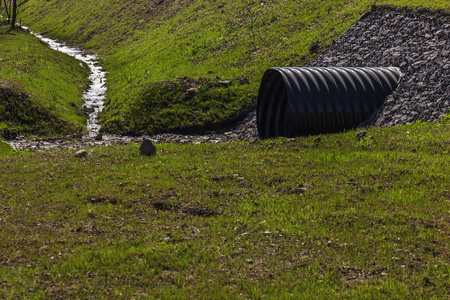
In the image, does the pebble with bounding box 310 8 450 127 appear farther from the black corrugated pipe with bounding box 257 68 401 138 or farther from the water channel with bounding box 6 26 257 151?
the water channel with bounding box 6 26 257 151

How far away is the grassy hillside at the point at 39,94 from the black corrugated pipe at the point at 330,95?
1591cm

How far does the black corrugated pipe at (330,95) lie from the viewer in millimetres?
22094

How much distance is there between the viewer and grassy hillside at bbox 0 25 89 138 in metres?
31.4

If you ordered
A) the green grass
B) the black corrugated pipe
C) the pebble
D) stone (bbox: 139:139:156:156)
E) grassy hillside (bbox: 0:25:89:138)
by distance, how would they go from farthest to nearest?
grassy hillside (bbox: 0:25:89:138) → the black corrugated pipe → the pebble → stone (bbox: 139:139:156:156) → the green grass

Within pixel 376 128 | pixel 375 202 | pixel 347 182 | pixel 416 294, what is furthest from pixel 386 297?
pixel 376 128

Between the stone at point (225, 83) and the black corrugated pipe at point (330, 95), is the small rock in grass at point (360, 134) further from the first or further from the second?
the stone at point (225, 83)

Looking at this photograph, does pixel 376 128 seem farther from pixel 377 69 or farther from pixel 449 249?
pixel 449 249

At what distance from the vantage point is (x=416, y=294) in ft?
27.8

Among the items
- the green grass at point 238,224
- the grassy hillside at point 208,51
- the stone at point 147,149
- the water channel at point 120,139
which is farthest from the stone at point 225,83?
the green grass at point 238,224

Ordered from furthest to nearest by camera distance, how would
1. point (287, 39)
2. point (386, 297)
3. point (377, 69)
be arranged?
point (287, 39) → point (377, 69) → point (386, 297)

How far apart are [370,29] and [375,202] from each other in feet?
72.6

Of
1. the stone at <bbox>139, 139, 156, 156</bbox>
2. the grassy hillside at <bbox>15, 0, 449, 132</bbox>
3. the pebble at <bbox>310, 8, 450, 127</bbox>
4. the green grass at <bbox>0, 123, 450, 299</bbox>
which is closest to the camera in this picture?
the green grass at <bbox>0, 123, 450, 299</bbox>

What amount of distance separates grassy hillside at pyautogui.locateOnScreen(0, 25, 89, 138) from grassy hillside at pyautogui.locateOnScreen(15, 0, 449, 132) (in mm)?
2829

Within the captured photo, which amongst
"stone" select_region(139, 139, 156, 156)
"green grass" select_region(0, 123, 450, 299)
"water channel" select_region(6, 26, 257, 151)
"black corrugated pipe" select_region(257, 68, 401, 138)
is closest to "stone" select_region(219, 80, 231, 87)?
"water channel" select_region(6, 26, 257, 151)
